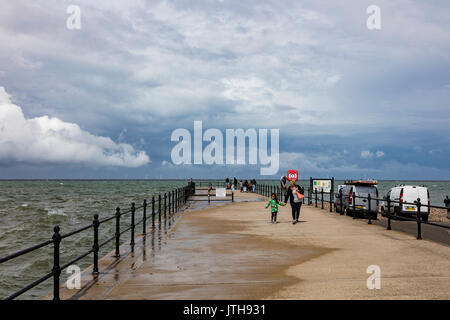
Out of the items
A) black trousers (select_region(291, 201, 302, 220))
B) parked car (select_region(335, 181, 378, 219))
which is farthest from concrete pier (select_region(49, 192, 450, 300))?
parked car (select_region(335, 181, 378, 219))

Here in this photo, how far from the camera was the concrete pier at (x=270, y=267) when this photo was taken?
22.4ft

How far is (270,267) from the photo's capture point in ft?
29.1

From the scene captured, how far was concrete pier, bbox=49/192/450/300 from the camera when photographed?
22.4 feet

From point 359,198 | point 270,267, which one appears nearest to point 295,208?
point 359,198

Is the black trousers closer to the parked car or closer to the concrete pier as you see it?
the concrete pier

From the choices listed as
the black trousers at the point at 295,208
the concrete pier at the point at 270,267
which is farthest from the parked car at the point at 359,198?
the concrete pier at the point at 270,267

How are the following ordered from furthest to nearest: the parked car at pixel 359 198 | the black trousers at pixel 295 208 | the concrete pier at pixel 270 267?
the parked car at pixel 359 198
the black trousers at pixel 295 208
the concrete pier at pixel 270 267

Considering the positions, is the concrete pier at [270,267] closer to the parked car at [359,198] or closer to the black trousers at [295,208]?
the black trousers at [295,208]

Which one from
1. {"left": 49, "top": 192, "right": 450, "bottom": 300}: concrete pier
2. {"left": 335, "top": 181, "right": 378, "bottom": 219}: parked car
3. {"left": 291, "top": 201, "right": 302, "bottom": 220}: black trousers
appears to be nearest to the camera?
{"left": 49, "top": 192, "right": 450, "bottom": 300}: concrete pier

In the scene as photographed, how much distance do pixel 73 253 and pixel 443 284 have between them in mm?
14931

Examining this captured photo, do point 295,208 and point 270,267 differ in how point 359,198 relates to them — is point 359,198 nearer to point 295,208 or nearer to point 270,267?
point 295,208

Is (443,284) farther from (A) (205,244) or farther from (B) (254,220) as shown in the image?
(B) (254,220)

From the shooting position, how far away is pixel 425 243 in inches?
484
